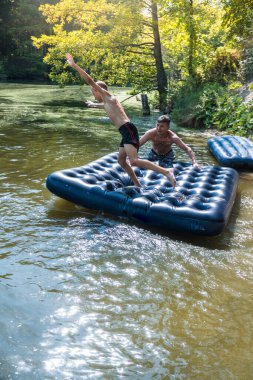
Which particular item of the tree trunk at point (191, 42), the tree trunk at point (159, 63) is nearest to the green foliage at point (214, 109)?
the tree trunk at point (159, 63)

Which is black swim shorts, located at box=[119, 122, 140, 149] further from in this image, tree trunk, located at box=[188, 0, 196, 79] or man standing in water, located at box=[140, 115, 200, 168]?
tree trunk, located at box=[188, 0, 196, 79]

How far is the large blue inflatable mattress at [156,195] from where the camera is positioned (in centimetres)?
395

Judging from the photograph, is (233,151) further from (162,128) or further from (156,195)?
(156,195)

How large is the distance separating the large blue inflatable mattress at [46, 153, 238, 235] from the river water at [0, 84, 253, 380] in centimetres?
18

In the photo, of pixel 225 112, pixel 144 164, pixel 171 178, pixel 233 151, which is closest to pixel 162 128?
pixel 144 164

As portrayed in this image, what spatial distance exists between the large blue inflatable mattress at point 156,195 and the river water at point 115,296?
180mm

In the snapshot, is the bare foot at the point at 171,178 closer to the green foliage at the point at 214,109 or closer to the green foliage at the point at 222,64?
the green foliage at the point at 214,109

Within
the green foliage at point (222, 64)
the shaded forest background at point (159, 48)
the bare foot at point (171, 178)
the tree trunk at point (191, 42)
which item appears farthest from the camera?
the green foliage at point (222, 64)

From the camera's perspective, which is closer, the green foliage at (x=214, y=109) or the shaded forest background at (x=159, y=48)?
the green foliage at (x=214, y=109)

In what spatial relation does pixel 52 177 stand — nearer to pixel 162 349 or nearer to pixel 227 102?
pixel 162 349

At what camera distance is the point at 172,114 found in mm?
13289

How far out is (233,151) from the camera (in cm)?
705

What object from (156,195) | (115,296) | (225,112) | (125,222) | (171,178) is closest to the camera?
(115,296)

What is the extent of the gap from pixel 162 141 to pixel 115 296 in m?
3.67
